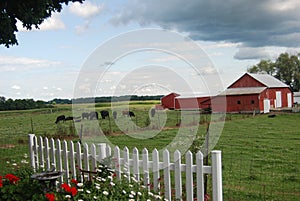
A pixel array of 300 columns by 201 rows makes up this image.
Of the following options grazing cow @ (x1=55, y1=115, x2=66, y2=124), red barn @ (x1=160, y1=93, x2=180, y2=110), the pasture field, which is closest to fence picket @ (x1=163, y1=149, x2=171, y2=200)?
the pasture field

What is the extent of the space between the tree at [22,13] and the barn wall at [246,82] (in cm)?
3754

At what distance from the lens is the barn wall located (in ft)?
138

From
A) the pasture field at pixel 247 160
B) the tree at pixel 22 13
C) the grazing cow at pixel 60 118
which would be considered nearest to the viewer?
the pasture field at pixel 247 160

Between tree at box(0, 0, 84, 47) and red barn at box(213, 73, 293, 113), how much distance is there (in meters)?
30.1

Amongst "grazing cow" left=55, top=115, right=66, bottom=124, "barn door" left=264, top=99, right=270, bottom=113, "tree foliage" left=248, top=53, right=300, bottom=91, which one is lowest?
"grazing cow" left=55, top=115, right=66, bottom=124

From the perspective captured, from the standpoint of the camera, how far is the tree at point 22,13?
6719 mm

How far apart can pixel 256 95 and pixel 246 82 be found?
6311 mm

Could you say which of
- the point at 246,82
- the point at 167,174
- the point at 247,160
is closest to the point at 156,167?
the point at 167,174

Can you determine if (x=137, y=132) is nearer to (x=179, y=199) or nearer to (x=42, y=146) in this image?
(x=42, y=146)

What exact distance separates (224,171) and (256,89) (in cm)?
3406

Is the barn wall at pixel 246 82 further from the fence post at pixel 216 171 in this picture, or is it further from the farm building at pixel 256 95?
the fence post at pixel 216 171

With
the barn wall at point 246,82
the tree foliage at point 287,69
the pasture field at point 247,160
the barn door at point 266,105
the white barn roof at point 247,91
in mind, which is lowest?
the pasture field at point 247,160

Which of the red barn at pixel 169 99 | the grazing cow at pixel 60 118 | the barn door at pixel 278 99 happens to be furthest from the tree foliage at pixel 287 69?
the red barn at pixel 169 99

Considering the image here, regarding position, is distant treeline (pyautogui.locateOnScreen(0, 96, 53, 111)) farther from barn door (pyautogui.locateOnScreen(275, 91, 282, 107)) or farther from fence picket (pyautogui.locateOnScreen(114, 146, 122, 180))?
barn door (pyautogui.locateOnScreen(275, 91, 282, 107))
